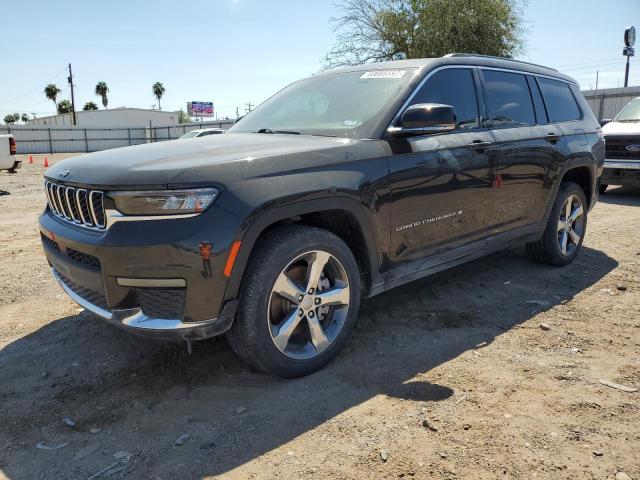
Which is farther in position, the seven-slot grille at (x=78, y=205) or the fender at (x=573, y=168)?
the fender at (x=573, y=168)

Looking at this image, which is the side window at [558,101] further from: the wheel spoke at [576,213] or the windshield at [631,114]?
the windshield at [631,114]

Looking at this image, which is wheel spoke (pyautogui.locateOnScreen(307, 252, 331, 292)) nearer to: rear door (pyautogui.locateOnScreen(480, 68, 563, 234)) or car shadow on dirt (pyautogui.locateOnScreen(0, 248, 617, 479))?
car shadow on dirt (pyautogui.locateOnScreen(0, 248, 617, 479))

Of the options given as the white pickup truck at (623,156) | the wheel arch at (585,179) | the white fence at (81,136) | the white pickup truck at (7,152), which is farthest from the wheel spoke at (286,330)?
the white fence at (81,136)

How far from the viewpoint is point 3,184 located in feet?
46.0

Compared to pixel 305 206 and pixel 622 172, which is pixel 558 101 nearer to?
pixel 305 206

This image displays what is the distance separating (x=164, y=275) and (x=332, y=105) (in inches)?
74.9

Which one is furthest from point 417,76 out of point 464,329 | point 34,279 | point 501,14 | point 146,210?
point 501,14

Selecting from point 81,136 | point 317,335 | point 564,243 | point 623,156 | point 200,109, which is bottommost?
point 317,335

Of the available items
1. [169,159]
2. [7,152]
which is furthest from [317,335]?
[7,152]

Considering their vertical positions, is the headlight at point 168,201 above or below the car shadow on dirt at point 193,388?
above

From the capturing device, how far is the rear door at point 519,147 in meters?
4.29

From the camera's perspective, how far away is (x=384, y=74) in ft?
12.6

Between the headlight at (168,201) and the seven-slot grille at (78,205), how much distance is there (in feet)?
0.75

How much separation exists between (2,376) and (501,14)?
26.5 metres
